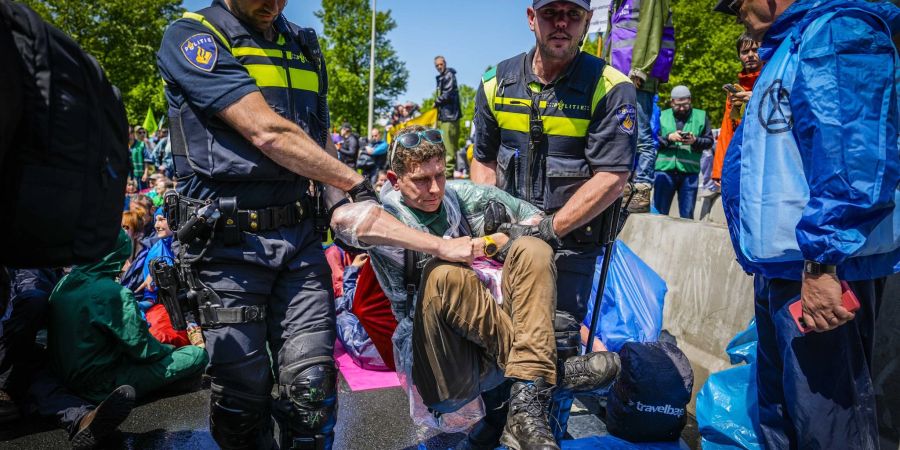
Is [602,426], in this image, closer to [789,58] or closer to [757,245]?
[757,245]

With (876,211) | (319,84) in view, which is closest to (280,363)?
(319,84)

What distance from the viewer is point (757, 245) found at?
1994 millimetres

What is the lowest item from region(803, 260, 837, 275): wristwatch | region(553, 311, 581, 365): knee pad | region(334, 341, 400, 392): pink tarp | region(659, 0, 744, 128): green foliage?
region(334, 341, 400, 392): pink tarp

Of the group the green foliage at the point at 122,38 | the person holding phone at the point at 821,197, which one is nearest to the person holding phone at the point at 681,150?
the person holding phone at the point at 821,197

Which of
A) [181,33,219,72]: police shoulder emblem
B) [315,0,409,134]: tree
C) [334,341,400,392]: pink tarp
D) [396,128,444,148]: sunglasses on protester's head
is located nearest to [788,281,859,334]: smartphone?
[396,128,444,148]: sunglasses on protester's head

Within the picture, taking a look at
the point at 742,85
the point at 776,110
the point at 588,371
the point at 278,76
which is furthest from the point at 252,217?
the point at 742,85

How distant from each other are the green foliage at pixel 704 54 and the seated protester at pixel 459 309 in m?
23.5

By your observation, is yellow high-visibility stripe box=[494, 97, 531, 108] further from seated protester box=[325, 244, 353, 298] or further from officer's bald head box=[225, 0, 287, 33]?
seated protester box=[325, 244, 353, 298]

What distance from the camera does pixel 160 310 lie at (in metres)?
4.38

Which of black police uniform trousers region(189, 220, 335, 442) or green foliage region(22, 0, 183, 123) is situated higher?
green foliage region(22, 0, 183, 123)

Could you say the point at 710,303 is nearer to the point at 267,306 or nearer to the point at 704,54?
the point at 267,306

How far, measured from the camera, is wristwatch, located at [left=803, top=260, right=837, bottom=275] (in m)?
1.77

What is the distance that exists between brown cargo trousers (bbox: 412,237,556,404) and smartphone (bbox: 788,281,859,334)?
0.86 m

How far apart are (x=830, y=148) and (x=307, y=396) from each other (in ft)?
6.73
